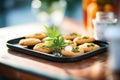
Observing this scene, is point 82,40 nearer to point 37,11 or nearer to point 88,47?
point 88,47

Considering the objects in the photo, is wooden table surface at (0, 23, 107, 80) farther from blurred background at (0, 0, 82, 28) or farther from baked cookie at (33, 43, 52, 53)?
blurred background at (0, 0, 82, 28)

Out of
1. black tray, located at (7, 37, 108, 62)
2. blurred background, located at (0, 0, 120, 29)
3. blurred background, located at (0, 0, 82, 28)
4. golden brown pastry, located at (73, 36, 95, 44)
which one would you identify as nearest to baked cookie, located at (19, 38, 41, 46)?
black tray, located at (7, 37, 108, 62)

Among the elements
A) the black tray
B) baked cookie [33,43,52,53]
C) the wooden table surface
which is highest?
baked cookie [33,43,52,53]

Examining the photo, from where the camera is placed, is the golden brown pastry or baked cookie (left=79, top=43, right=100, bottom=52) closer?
baked cookie (left=79, top=43, right=100, bottom=52)

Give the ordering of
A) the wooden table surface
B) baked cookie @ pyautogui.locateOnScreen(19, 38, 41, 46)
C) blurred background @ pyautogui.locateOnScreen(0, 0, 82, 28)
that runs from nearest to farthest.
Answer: the wooden table surface < baked cookie @ pyautogui.locateOnScreen(19, 38, 41, 46) < blurred background @ pyautogui.locateOnScreen(0, 0, 82, 28)

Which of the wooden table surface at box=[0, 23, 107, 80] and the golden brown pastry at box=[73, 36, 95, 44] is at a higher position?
the golden brown pastry at box=[73, 36, 95, 44]

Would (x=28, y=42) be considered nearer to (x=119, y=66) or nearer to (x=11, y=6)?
(x=119, y=66)

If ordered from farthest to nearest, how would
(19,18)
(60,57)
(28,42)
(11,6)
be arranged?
(11,6) < (19,18) < (28,42) < (60,57)

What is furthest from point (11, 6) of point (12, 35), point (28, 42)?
point (28, 42)
